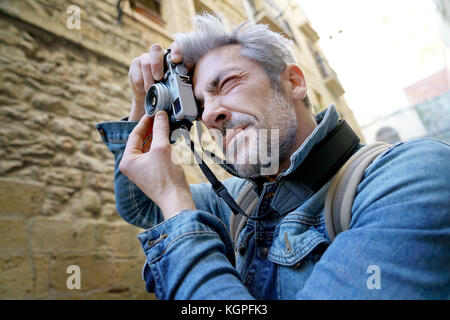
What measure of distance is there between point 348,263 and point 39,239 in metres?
1.74

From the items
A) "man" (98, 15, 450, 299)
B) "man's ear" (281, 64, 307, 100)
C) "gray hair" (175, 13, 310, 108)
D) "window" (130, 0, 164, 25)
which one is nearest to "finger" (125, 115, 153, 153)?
"man" (98, 15, 450, 299)

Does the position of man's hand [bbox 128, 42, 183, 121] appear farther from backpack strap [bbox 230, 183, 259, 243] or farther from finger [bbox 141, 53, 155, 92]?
backpack strap [bbox 230, 183, 259, 243]

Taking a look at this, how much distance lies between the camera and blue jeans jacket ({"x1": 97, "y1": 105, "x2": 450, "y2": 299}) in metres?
0.47

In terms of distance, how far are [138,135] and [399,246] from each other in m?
0.92

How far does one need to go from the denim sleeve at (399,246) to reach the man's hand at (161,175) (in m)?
0.42

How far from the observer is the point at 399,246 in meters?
0.47

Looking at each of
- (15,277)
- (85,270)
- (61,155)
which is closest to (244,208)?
(85,270)

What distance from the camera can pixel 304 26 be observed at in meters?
8.87

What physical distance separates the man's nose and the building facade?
29.5 inches

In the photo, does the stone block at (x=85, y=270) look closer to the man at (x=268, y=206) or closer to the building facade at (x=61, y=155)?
the building facade at (x=61, y=155)

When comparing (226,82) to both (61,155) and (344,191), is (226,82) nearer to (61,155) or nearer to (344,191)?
(344,191)

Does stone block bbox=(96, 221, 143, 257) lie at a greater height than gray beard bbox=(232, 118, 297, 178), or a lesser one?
lesser
